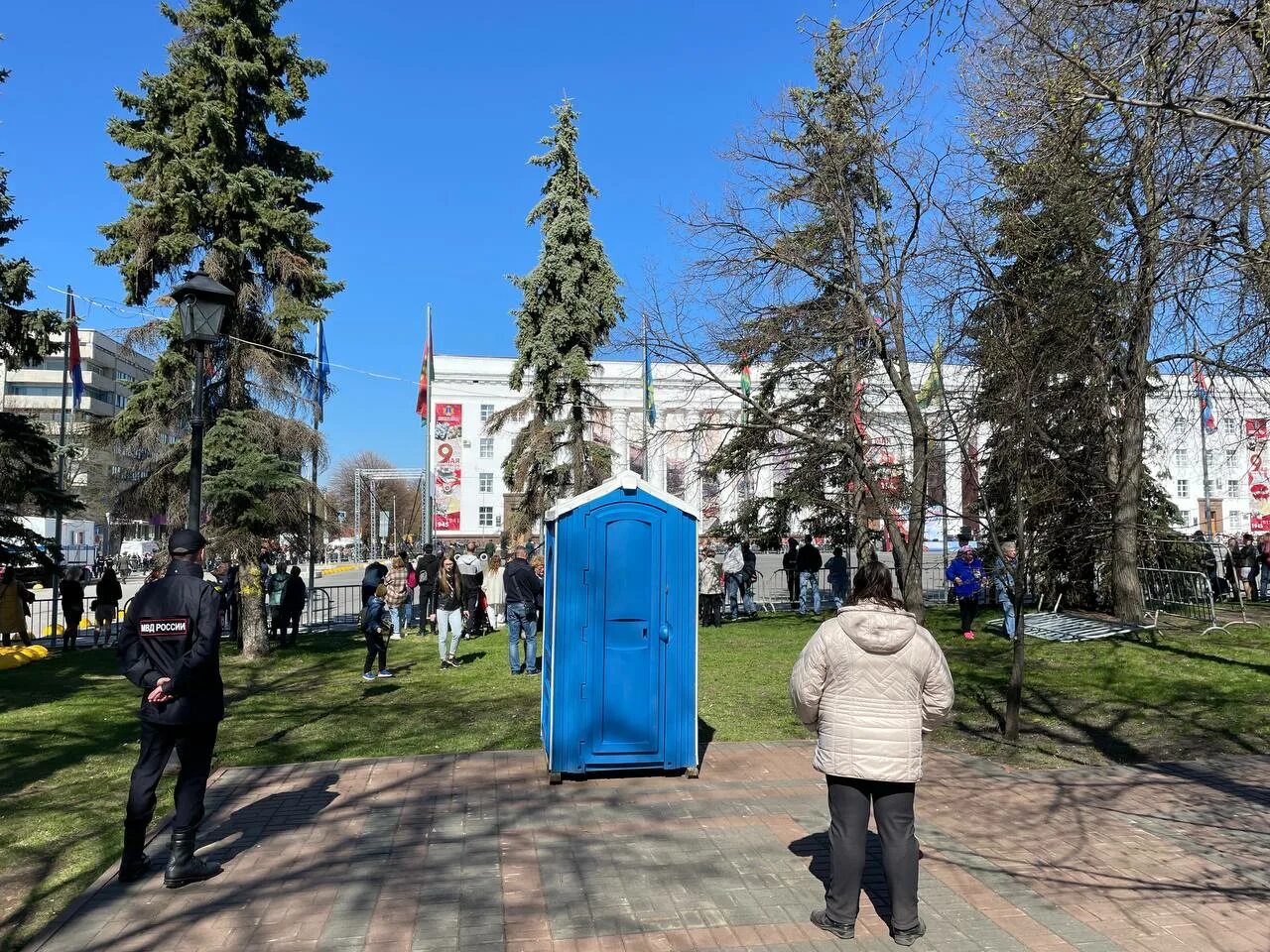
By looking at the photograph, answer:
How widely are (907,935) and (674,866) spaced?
58.2 inches

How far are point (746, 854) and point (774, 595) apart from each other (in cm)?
2438

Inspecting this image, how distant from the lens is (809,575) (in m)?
22.1

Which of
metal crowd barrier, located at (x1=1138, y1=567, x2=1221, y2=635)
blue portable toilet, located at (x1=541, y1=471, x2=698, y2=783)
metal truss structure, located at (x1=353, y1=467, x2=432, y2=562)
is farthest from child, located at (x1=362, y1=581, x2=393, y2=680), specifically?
metal truss structure, located at (x1=353, y1=467, x2=432, y2=562)

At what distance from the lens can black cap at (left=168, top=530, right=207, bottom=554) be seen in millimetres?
5383

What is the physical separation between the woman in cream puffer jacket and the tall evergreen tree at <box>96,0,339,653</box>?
1327cm

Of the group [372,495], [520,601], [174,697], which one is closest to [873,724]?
[174,697]

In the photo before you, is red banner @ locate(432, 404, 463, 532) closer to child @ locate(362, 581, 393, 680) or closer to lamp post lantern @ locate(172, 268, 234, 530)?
child @ locate(362, 581, 393, 680)

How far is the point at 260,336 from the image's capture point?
17.5 metres

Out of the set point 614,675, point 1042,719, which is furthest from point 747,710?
point 614,675

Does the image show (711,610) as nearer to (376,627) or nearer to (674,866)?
(376,627)

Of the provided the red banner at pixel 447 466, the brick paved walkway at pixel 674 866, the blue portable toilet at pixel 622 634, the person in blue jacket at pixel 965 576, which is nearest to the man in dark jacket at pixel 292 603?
the brick paved walkway at pixel 674 866

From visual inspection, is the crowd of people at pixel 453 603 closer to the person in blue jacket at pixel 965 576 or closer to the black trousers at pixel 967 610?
the person in blue jacket at pixel 965 576

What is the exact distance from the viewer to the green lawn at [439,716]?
6559 millimetres

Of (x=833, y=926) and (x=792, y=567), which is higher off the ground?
(x=792, y=567)
